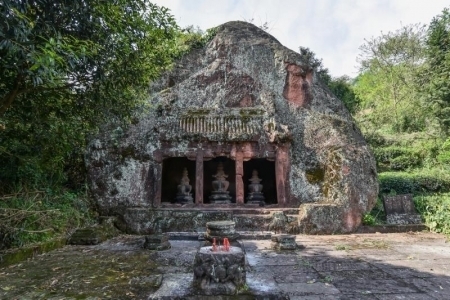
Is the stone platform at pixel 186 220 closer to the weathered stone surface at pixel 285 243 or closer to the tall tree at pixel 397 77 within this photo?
the weathered stone surface at pixel 285 243

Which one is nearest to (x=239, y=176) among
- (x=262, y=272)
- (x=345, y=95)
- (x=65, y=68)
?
(x=262, y=272)

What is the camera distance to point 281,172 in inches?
419

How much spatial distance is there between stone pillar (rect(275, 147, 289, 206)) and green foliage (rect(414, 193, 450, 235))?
4.37 meters

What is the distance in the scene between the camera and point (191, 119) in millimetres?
10977

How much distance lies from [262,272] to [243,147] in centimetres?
590

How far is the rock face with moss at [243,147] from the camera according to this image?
9.88 meters

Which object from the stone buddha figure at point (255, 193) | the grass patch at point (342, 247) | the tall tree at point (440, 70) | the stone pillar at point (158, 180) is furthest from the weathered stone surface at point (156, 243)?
the tall tree at point (440, 70)

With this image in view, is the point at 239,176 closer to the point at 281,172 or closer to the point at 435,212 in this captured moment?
the point at 281,172

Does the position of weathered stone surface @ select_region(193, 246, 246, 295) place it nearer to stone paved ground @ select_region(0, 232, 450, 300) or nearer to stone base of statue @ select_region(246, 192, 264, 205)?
stone paved ground @ select_region(0, 232, 450, 300)

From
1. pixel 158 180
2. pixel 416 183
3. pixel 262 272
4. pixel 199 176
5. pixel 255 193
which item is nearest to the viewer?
pixel 262 272

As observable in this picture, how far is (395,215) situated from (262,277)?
7717mm

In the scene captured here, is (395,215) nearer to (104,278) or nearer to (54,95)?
(104,278)

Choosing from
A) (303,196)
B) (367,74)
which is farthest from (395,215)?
(367,74)

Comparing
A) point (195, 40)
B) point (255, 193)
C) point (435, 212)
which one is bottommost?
point (435, 212)
